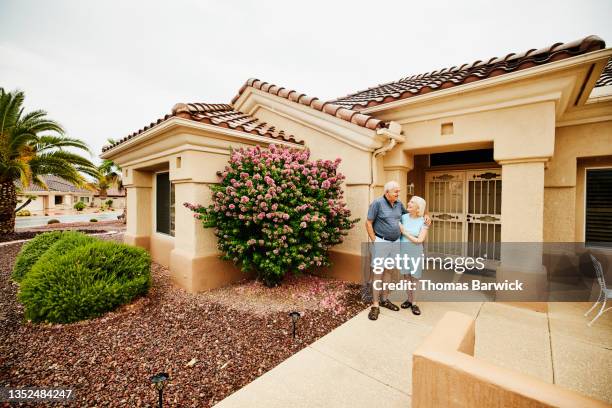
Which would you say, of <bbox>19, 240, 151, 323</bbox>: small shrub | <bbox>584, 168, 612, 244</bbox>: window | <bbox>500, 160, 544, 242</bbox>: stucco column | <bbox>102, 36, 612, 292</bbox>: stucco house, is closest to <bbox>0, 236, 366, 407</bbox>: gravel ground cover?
<bbox>19, 240, 151, 323</bbox>: small shrub

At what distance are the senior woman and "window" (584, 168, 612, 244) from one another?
162 inches

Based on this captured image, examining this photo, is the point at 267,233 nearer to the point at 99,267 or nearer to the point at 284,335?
the point at 284,335

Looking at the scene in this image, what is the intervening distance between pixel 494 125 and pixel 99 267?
23.3 ft

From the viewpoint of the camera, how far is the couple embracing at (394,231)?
4.20 metres

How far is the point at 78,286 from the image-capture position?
13.0 ft

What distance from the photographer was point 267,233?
4.52 metres

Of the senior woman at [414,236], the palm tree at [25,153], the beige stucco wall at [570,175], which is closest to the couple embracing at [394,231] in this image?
the senior woman at [414,236]

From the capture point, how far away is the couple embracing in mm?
4199

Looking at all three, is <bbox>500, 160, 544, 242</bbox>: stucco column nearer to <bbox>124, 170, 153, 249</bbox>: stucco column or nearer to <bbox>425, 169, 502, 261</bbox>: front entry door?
<bbox>425, 169, 502, 261</bbox>: front entry door

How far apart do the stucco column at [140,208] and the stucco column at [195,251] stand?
10.1ft

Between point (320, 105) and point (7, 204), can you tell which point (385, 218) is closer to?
point (320, 105)

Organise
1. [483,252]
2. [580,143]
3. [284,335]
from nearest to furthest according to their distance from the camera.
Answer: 1. [284,335]
2. [580,143]
3. [483,252]

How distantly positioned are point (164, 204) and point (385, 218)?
612 cm

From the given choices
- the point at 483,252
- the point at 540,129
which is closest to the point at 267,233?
the point at 540,129
